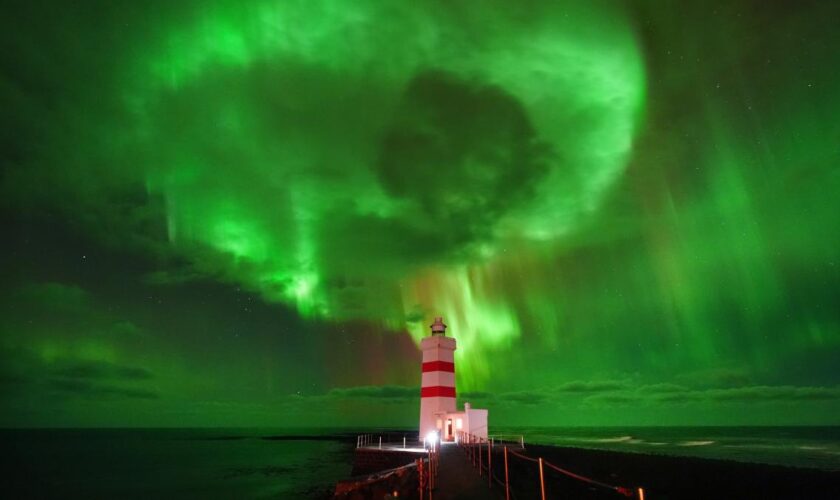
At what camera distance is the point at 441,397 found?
3108 centimetres

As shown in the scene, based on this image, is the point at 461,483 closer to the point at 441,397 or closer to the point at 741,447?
the point at 441,397

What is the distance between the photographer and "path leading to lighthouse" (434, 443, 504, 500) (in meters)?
14.2

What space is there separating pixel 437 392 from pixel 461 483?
1490 cm

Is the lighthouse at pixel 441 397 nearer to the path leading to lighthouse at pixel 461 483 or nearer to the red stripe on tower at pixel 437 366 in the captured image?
the red stripe on tower at pixel 437 366

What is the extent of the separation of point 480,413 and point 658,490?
11.2m

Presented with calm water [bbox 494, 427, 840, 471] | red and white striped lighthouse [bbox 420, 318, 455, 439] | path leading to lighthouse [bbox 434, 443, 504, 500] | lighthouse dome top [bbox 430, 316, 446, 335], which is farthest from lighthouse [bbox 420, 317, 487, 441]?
calm water [bbox 494, 427, 840, 471]

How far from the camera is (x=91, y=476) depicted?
53.1 meters

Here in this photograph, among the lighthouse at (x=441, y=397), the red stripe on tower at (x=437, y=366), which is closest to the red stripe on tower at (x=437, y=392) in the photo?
the lighthouse at (x=441, y=397)

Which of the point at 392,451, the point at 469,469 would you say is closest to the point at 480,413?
the point at 392,451

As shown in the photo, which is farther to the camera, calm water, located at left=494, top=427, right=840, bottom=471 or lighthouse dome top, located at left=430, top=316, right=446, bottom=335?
calm water, located at left=494, top=427, right=840, bottom=471

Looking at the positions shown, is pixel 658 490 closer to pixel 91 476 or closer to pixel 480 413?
pixel 480 413

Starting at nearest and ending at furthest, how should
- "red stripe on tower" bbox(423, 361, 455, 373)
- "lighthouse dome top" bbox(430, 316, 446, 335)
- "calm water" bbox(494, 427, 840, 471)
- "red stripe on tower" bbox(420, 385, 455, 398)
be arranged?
"red stripe on tower" bbox(420, 385, 455, 398) < "red stripe on tower" bbox(423, 361, 455, 373) < "lighthouse dome top" bbox(430, 316, 446, 335) < "calm water" bbox(494, 427, 840, 471)

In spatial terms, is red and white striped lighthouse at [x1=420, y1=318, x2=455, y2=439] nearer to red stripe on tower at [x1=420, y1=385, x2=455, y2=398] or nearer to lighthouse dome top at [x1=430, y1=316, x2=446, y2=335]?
red stripe on tower at [x1=420, y1=385, x2=455, y2=398]

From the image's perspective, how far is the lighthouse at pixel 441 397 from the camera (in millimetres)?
31109
